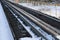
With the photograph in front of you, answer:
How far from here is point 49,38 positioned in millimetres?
4375

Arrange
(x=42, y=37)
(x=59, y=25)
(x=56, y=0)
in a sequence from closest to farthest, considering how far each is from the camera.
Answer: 1. (x=42, y=37)
2. (x=59, y=25)
3. (x=56, y=0)

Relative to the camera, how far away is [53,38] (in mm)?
4262

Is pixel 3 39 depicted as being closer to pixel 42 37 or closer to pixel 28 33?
pixel 28 33

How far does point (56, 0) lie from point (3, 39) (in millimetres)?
30996

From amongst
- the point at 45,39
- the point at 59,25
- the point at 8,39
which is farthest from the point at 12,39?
the point at 59,25

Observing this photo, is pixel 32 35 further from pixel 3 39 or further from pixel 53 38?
pixel 53 38

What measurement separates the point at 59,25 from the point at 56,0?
29.3 metres

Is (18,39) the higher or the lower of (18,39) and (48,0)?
the higher

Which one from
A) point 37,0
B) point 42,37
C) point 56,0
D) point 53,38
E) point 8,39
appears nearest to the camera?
point 53,38

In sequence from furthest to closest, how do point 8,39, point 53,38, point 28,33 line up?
point 28,33
point 8,39
point 53,38

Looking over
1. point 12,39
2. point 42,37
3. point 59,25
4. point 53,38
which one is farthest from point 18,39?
point 59,25

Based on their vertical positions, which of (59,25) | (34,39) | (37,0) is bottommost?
(37,0)

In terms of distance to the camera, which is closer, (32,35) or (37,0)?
(32,35)

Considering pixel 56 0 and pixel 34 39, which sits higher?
pixel 34 39
